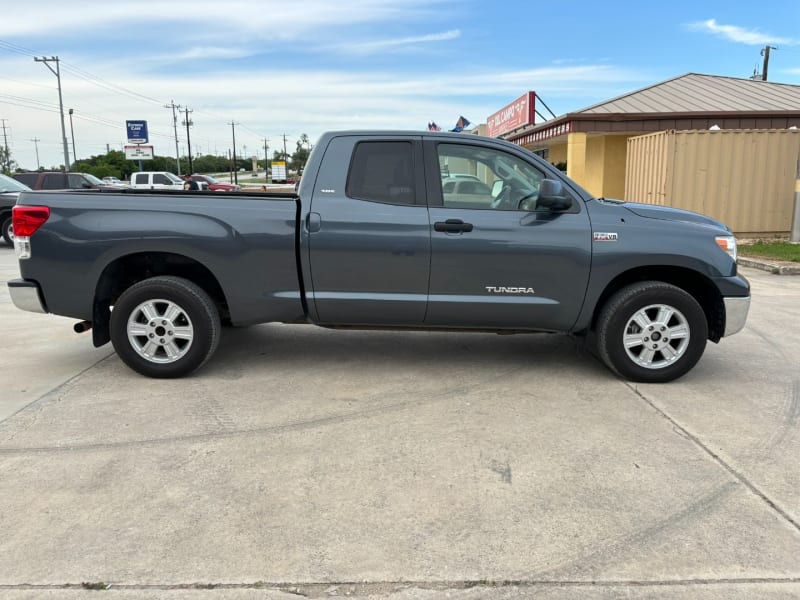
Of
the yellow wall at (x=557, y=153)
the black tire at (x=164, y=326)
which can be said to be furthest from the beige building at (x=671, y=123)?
the black tire at (x=164, y=326)

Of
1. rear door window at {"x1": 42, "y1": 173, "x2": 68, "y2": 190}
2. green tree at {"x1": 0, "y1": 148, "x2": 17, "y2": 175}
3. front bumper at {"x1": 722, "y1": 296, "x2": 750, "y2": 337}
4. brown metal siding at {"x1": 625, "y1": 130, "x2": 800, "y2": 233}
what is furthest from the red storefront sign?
green tree at {"x1": 0, "y1": 148, "x2": 17, "y2": 175}

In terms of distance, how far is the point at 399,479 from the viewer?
133 inches

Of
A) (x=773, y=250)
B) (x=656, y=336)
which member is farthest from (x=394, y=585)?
(x=773, y=250)

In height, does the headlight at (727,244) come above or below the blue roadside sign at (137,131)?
below

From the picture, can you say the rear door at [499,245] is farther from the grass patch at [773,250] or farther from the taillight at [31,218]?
the grass patch at [773,250]

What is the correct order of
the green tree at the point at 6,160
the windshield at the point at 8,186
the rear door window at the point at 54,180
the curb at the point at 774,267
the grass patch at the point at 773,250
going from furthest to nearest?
the green tree at the point at 6,160
the rear door window at the point at 54,180
the windshield at the point at 8,186
the grass patch at the point at 773,250
the curb at the point at 774,267

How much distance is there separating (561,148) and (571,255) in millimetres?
21466

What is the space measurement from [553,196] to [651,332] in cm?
133

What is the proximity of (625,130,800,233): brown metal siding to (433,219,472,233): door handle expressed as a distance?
1010 cm

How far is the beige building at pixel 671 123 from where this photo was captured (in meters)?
13.3

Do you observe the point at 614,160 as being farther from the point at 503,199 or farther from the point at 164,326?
the point at 164,326

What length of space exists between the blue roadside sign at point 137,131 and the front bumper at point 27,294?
58316mm

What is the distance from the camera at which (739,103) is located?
682 inches

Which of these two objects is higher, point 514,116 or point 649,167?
point 514,116
